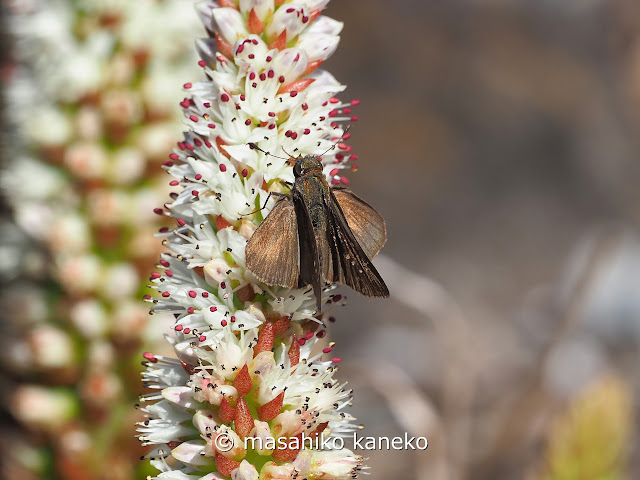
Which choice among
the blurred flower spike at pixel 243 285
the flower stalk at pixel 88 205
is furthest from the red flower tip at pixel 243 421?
the flower stalk at pixel 88 205

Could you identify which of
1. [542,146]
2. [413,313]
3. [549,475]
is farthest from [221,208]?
[542,146]

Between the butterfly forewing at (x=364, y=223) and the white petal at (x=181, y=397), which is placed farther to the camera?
the butterfly forewing at (x=364, y=223)

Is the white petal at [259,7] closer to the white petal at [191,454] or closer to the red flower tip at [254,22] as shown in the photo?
the red flower tip at [254,22]

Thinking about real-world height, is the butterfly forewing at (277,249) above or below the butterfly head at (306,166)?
below

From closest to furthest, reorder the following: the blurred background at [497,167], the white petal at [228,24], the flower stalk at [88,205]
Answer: the white petal at [228,24] < the flower stalk at [88,205] < the blurred background at [497,167]

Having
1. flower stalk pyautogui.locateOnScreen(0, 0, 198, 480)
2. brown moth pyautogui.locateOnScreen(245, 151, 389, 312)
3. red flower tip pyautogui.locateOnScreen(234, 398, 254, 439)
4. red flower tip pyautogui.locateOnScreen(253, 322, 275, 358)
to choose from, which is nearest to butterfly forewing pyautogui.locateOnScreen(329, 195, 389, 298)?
brown moth pyautogui.locateOnScreen(245, 151, 389, 312)

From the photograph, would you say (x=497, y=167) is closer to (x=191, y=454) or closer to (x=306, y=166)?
(x=306, y=166)

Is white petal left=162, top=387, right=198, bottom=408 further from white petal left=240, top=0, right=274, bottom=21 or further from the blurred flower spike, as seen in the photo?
white petal left=240, top=0, right=274, bottom=21

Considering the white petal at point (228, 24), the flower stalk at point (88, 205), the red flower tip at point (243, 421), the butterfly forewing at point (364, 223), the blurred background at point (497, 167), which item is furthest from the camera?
the blurred background at point (497, 167)
